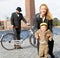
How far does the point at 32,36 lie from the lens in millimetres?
11992

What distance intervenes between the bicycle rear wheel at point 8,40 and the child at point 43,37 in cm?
410

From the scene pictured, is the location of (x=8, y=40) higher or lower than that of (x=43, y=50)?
lower

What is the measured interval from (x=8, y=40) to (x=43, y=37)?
438 centimetres

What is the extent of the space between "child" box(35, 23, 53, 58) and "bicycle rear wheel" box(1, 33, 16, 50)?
13.5 ft

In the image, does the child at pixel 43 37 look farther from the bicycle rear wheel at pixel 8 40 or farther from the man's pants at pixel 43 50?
the bicycle rear wheel at pixel 8 40

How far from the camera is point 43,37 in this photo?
7363 millimetres

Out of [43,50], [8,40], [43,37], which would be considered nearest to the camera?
[43,37]

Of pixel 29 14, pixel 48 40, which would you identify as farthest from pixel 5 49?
Result: pixel 29 14

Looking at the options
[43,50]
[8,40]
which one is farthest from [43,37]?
[8,40]

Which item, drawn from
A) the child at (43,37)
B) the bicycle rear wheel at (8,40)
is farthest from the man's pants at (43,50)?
the bicycle rear wheel at (8,40)

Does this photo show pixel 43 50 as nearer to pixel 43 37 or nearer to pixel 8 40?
pixel 43 37

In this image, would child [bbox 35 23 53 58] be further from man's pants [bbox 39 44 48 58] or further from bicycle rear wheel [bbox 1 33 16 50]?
bicycle rear wheel [bbox 1 33 16 50]

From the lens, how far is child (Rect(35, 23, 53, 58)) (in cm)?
731

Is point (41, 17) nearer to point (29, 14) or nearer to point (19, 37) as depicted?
point (19, 37)
